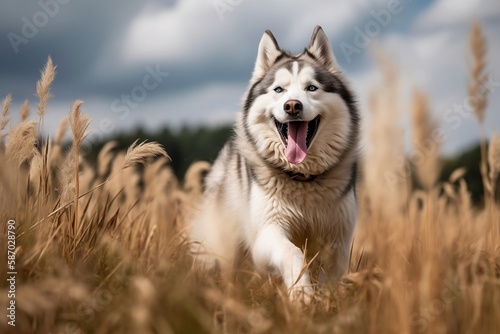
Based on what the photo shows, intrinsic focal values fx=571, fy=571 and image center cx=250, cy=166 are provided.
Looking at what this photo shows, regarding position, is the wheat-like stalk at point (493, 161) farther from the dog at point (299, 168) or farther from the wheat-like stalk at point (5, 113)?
the wheat-like stalk at point (5, 113)

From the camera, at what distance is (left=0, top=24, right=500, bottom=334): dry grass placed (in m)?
2.35

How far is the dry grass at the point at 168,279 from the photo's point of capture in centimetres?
235

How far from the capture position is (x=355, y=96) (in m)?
4.86

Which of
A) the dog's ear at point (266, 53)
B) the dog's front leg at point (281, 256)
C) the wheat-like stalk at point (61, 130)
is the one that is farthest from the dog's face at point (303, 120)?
the wheat-like stalk at point (61, 130)

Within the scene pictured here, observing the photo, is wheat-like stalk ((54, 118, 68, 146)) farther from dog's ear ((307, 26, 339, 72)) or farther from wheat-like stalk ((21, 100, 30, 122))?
dog's ear ((307, 26, 339, 72))

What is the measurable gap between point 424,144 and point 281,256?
1.31 m

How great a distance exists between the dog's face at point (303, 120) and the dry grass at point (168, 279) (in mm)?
405

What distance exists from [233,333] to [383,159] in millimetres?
3581

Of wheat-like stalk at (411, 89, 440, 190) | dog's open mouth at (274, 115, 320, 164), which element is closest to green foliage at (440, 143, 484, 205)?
dog's open mouth at (274, 115, 320, 164)

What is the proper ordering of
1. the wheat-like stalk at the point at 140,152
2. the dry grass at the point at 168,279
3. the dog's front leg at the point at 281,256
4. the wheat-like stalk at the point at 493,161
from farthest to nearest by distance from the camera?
1. the wheat-like stalk at the point at 493,161
2. the dog's front leg at the point at 281,256
3. the wheat-like stalk at the point at 140,152
4. the dry grass at the point at 168,279

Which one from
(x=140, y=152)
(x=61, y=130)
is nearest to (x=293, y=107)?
(x=140, y=152)

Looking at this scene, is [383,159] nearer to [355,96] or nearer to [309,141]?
[355,96]

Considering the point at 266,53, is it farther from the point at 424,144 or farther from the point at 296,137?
the point at 424,144

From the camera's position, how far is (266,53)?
4.97m
